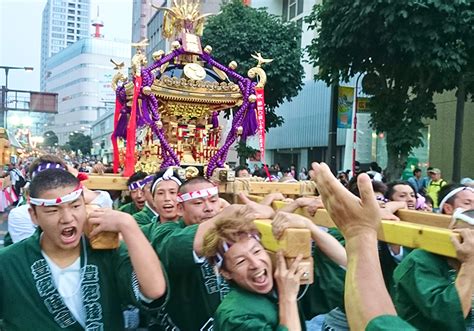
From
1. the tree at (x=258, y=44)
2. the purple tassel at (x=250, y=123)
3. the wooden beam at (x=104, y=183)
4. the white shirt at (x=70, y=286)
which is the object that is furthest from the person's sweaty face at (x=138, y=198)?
the tree at (x=258, y=44)

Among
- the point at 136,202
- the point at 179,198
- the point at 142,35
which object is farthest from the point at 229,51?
the point at 142,35

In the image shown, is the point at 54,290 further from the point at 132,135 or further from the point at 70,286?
the point at 132,135

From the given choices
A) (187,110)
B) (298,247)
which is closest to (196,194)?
(298,247)

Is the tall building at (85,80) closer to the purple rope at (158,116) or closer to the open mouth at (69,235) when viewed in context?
the purple rope at (158,116)

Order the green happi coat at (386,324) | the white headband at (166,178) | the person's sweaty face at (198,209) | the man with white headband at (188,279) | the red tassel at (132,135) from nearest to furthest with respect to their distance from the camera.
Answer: the green happi coat at (386,324) < the man with white headband at (188,279) < the person's sweaty face at (198,209) < the white headband at (166,178) < the red tassel at (132,135)

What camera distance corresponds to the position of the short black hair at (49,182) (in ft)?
7.76

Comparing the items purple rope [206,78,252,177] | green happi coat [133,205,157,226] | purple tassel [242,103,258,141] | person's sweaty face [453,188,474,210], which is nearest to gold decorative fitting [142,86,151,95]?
purple rope [206,78,252,177]

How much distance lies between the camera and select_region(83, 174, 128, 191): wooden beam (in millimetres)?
4629

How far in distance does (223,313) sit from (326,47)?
10182 millimetres

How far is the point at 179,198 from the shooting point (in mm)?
3566

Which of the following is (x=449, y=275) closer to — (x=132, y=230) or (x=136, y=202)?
(x=132, y=230)

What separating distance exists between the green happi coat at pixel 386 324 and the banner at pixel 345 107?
12.3 meters

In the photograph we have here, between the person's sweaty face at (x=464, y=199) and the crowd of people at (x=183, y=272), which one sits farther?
the person's sweaty face at (x=464, y=199)

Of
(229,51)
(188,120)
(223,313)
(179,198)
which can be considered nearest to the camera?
(223,313)
